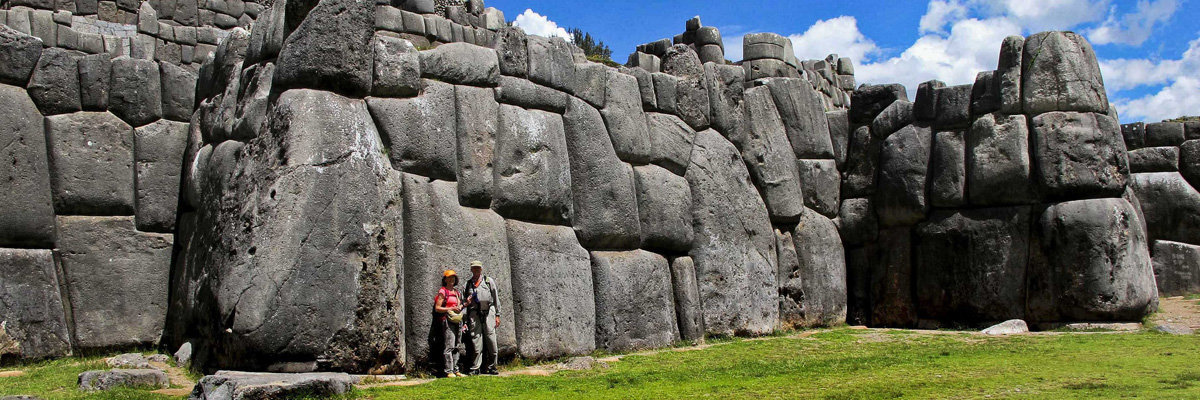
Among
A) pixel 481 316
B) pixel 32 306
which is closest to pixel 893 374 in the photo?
pixel 481 316

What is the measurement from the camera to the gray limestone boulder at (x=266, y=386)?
8.57 m

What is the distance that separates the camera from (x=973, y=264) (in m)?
16.7

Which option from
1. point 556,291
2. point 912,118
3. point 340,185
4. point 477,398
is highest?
point 912,118

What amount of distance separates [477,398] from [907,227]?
10.5 m

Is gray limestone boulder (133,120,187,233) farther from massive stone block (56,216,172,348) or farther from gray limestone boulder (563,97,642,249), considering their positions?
gray limestone boulder (563,97,642,249)

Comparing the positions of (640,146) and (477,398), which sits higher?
(640,146)

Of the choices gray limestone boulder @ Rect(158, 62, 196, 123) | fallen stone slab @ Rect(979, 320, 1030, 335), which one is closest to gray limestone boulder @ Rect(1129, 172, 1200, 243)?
fallen stone slab @ Rect(979, 320, 1030, 335)

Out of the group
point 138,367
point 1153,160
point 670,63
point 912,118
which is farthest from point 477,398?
point 1153,160

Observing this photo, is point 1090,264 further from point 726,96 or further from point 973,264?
point 726,96

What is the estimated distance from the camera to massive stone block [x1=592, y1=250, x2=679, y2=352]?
1355 centimetres

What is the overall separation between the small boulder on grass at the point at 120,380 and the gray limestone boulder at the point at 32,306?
9.82ft

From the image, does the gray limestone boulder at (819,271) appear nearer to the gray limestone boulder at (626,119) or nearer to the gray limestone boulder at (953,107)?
the gray limestone boulder at (953,107)

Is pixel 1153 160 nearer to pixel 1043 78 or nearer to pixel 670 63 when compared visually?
pixel 1043 78

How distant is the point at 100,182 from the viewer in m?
13.3
